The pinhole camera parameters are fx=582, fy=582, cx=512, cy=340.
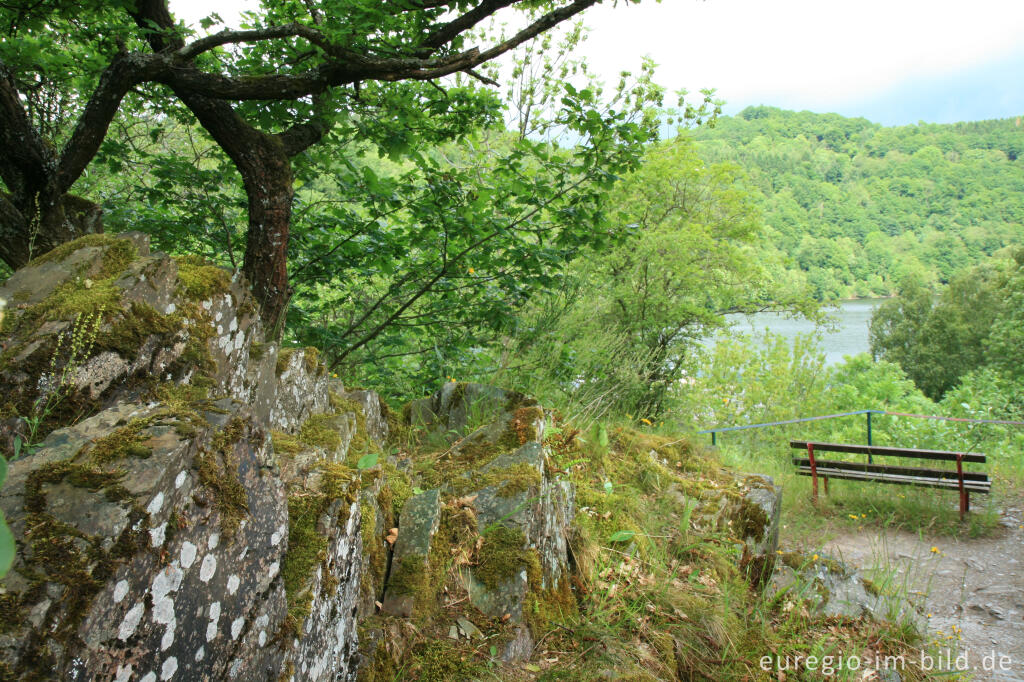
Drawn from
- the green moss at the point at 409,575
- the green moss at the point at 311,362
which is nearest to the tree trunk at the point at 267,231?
the green moss at the point at 311,362

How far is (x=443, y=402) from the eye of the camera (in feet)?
15.8

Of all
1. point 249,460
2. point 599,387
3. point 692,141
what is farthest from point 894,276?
point 249,460

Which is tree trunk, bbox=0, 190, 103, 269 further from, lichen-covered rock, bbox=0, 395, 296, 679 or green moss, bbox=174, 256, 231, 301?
lichen-covered rock, bbox=0, 395, 296, 679

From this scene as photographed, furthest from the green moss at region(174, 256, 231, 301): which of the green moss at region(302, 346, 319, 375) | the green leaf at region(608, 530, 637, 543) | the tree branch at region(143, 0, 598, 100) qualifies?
the green leaf at region(608, 530, 637, 543)

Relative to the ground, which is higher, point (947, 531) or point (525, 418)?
point (525, 418)

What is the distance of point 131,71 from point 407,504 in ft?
11.2

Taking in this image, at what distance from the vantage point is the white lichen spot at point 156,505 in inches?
65.2

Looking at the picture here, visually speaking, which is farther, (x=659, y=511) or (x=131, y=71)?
(x=659, y=511)

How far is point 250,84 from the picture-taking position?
4.09 m

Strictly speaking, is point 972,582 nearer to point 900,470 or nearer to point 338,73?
point 900,470

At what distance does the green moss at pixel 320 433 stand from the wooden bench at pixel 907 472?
6.50 metres

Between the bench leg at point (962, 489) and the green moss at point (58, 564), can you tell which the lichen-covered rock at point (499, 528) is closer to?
the green moss at point (58, 564)

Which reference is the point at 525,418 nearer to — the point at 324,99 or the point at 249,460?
the point at 249,460

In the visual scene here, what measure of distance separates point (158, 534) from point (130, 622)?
0.23 metres
